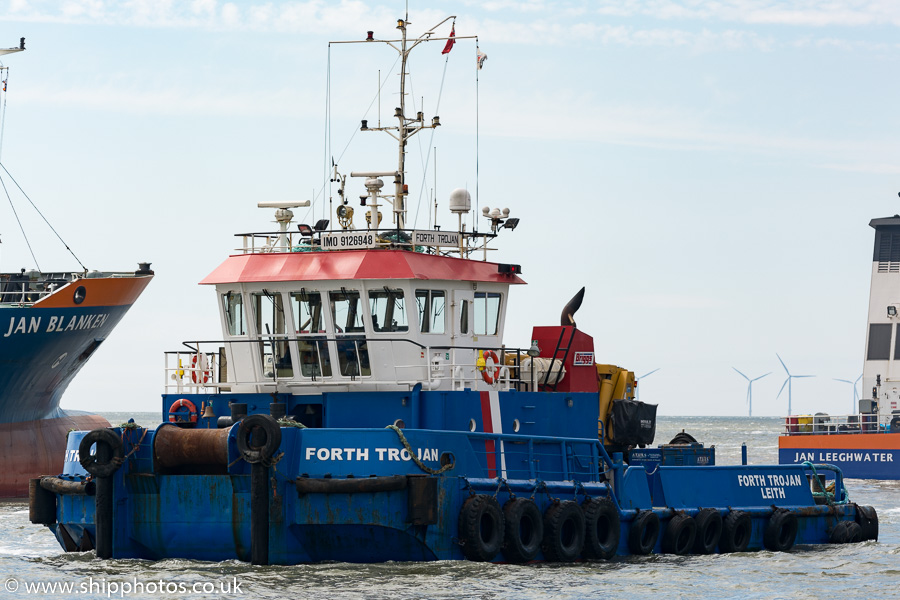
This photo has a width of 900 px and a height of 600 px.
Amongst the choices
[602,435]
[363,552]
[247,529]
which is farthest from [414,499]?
[602,435]

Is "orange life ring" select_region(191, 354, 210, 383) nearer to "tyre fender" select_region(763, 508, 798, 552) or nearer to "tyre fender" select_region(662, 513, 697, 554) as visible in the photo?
"tyre fender" select_region(662, 513, 697, 554)

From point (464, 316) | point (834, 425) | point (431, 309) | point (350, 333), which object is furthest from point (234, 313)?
point (834, 425)

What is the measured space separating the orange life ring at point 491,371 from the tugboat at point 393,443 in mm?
41

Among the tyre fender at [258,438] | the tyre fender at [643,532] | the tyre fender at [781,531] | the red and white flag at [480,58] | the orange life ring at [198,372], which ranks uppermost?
the red and white flag at [480,58]

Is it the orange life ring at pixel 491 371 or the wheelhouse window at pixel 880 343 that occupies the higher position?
the orange life ring at pixel 491 371

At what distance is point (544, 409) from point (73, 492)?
651 centimetres

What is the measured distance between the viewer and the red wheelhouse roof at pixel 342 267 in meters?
17.8

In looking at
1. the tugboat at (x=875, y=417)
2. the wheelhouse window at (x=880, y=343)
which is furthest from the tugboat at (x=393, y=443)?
the wheelhouse window at (x=880, y=343)

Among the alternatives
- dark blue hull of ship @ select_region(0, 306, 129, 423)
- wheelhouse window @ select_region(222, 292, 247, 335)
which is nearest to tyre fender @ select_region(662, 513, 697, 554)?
wheelhouse window @ select_region(222, 292, 247, 335)

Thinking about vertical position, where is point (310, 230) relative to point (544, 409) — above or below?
above

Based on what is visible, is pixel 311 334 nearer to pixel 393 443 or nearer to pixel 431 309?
pixel 431 309

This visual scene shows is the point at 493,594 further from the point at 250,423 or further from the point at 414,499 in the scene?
the point at 250,423

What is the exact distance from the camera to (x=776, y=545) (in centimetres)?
2019

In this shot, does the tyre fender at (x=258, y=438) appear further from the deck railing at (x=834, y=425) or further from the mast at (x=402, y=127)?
the deck railing at (x=834, y=425)
